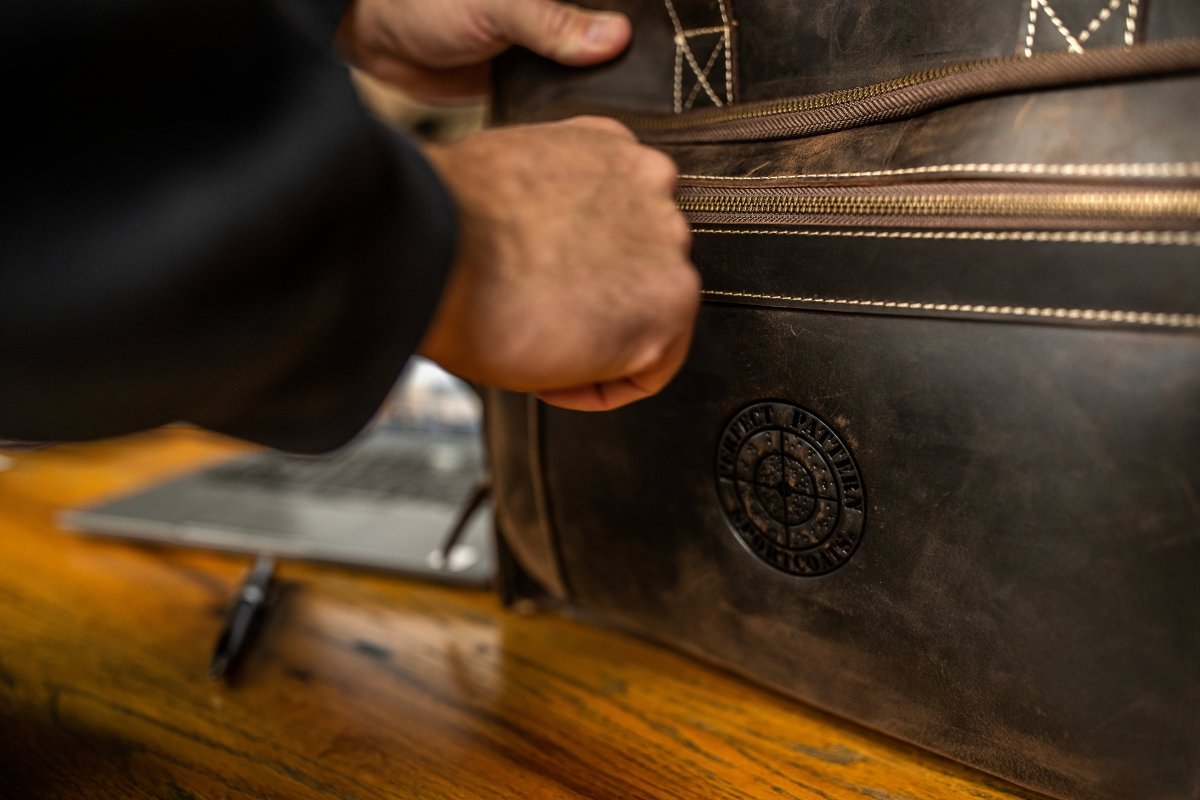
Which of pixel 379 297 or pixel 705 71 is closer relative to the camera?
pixel 379 297

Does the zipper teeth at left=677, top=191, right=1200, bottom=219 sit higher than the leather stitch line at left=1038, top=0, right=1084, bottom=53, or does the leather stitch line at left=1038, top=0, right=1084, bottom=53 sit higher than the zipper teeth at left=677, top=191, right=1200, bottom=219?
the leather stitch line at left=1038, top=0, right=1084, bottom=53

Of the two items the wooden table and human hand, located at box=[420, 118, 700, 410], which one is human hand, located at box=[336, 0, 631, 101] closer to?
human hand, located at box=[420, 118, 700, 410]

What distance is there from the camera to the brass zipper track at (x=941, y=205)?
0.37 metres

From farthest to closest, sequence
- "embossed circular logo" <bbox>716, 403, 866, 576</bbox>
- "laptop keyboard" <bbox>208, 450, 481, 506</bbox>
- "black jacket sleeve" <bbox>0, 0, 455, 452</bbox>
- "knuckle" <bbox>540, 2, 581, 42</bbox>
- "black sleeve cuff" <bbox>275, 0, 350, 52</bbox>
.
Answer: 1. "laptop keyboard" <bbox>208, 450, 481, 506</bbox>
2. "black sleeve cuff" <bbox>275, 0, 350, 52</bbox>
3. "knuckle" <bbox>540, 2, 581, 42</bbox>
4. "embossed circular logo" <bbox>716, 403, 866, 576</bbox>
5. "black jacket sleeve" <bbox>0, 0, 455, 452</bbox>

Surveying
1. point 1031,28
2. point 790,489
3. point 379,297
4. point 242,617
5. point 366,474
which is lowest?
point 366,474

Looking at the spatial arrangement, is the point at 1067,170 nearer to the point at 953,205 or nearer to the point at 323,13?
the point at 953,205

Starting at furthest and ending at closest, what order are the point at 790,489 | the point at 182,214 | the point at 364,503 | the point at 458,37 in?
the point at 364,503 → the point at 458,37 → the point at 790,489 → the point at 182,214

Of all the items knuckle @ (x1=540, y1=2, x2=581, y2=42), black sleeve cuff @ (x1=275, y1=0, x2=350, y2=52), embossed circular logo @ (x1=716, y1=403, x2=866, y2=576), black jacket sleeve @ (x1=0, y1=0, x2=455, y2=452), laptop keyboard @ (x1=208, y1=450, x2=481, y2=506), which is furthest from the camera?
laptop keyboard @ (x1=208, y1=450, x2=481, y2=506)

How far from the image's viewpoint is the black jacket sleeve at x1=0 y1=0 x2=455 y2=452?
1.11ft

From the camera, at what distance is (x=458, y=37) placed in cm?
68

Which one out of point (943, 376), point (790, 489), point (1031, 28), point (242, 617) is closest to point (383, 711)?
point (242, 617)

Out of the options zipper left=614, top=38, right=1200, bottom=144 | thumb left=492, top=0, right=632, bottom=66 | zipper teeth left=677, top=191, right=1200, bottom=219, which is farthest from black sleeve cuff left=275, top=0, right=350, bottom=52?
zipper teeth left=677, top=191, right=1200, bottom=219

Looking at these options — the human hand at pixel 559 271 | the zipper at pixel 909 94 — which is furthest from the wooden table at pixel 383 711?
the zipper at pixel 909 94

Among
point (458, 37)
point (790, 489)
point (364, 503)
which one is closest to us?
point (790, 489)
